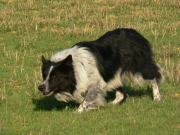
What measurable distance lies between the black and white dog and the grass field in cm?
32

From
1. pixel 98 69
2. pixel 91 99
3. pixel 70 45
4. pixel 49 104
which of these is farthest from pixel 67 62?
pixel 70 45

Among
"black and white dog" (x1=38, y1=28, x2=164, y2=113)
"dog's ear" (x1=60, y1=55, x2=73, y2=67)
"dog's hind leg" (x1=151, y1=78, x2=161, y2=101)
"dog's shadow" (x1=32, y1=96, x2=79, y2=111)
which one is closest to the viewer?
"dog's ear" (x1=60, y1=55, x2=73, y2=67)

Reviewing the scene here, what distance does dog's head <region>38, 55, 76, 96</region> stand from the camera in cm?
718

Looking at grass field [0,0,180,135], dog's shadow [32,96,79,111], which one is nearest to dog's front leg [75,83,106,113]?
grass field [0,0,180,135]

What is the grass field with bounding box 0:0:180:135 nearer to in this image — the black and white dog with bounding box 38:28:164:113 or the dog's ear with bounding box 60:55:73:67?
the black and white dog with bounding box 38:28:164:113

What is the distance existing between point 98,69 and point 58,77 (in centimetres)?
84

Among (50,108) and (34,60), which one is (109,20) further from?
(50,108)

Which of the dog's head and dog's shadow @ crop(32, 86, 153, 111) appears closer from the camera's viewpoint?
the dog's head

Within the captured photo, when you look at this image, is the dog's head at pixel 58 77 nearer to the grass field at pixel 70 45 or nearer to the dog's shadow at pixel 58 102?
the grass field at pixel 70 45

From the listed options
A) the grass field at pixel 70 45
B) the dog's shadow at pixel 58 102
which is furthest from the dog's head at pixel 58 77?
the dog's shadow at pixel 58 102

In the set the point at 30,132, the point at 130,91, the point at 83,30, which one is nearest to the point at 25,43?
the point at 83,30

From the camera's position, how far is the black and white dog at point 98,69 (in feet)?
24.0

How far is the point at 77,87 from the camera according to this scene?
7395mm

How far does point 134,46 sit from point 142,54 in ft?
0.87
